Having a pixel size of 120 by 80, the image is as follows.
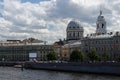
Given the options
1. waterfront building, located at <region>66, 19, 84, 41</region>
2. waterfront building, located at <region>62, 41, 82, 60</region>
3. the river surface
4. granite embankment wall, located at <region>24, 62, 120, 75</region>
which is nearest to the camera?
the river surface

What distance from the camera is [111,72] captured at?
76688 millimetres

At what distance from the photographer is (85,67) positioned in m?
86.3

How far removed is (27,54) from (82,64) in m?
66.8

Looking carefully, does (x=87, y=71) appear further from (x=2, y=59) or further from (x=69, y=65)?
(x=2, y=59)

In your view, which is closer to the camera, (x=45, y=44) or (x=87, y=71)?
(x=87, y=71)

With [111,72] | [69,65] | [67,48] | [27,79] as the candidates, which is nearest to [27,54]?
[67,48]

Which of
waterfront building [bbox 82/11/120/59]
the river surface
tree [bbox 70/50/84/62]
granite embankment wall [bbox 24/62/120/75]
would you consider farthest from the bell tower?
the river surface

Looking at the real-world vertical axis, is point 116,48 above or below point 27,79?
above

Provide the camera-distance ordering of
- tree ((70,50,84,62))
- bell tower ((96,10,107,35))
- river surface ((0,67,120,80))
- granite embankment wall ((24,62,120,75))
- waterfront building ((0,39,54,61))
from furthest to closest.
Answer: bell tower ((96,10,107,35)) → waterfront building ((0,39,54,61)) → tree ((70,50,84,62)) → granite embankment wall ((24,62,120,75)) → river surface ((0,67,120,80))

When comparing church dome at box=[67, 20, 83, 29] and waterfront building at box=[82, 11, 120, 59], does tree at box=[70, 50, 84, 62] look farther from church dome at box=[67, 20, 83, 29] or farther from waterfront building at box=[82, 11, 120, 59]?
church dome at box=[67, 20, 83, 29]

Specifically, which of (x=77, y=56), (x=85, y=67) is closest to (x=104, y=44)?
(x=77, y=56)

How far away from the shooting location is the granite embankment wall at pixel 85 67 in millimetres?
76500

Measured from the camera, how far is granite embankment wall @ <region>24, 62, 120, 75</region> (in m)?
76.5

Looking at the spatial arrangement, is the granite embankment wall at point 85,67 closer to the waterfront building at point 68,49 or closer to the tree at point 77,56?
the tree at point 77,56
